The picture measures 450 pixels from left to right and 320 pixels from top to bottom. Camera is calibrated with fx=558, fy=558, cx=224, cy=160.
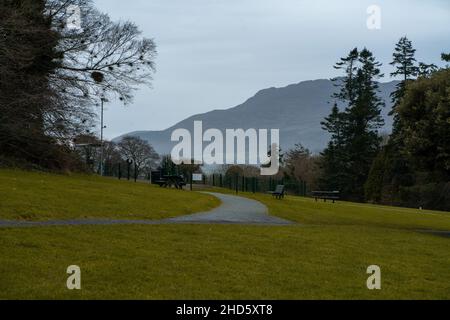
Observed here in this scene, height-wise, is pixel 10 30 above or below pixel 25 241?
above

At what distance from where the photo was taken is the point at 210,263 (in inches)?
420

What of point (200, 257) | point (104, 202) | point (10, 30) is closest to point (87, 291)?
point (200, 257)

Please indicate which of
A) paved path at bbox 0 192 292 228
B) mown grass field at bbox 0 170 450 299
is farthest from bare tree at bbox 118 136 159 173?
mown grass field at bbox 0 170 450 299

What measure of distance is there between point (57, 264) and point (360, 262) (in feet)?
20.6

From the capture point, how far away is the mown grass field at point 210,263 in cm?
839

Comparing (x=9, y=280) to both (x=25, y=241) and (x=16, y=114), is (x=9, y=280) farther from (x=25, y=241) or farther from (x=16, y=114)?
(x=16, y=114)

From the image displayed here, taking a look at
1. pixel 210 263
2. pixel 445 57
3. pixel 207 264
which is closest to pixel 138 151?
pixel 445 57

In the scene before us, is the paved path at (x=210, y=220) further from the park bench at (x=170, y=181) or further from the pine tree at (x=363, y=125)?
the pine tree at (x=363, y=125)

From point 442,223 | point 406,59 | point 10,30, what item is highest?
point 406,59

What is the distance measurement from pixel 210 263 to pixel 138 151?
8849cm

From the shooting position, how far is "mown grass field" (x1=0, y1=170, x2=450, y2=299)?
8391mm

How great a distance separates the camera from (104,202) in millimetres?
20438

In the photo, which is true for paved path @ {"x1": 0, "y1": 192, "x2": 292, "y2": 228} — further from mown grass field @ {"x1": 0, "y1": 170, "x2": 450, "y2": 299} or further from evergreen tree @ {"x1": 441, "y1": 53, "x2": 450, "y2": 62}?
evergreen tree @ {"x1": 441, "y1": 53, "x2": 450, "y2": 62}

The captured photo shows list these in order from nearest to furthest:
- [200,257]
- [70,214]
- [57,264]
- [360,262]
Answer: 1. [57,264]
2. [200,257]
3. [360,262]
4. [70,214]
